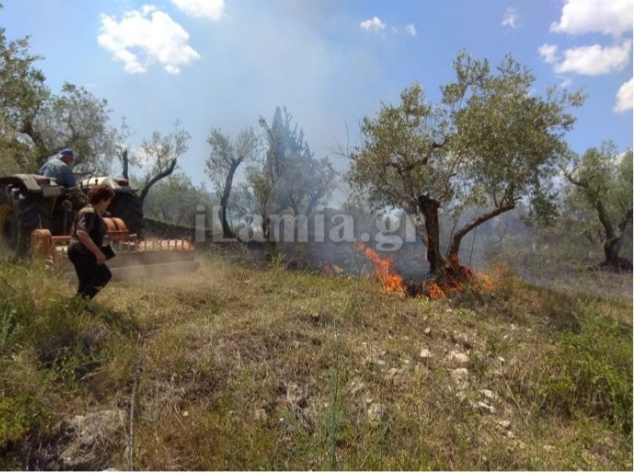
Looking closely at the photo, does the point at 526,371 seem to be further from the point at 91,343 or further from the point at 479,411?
the point at 91,343

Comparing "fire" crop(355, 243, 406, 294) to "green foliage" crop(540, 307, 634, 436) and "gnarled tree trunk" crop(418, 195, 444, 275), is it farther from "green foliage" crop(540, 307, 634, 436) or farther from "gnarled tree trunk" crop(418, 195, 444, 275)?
"green foliage" crop(540, 307, 634, 436)

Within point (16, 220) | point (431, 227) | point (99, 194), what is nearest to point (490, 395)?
point (99, 194)

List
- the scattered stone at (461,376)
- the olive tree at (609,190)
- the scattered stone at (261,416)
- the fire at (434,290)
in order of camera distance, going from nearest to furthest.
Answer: the scattered stone at (261,416)
the scattered stone at (461,376)
the fire at (434,290)
the olive tree at (609,190)

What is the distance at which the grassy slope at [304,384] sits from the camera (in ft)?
9.42

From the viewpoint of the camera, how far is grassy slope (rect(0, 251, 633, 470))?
9.42 ft

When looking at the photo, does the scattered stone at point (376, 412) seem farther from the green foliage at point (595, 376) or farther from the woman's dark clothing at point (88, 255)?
the woman's dark clothing at point (88, 255)

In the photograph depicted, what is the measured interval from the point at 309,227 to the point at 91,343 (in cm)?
1335

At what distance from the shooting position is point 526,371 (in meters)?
4.41

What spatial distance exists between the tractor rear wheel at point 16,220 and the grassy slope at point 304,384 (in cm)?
136

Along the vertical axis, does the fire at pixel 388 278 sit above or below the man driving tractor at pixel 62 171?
below

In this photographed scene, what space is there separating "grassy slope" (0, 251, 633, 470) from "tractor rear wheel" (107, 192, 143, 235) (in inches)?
98.2

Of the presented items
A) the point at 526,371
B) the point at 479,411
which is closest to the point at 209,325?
the point at 479,411

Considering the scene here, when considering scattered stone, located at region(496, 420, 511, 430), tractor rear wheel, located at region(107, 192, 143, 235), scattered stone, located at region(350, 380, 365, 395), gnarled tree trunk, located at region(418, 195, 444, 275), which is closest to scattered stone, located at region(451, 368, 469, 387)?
scattered stone, located at region(496, 420, 511, 430)

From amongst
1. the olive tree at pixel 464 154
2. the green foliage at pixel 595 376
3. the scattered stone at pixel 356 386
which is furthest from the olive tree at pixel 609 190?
the scattered stone at pixel 356 386
